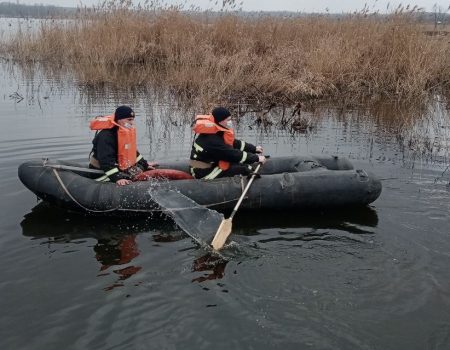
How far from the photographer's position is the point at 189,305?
4000 mm

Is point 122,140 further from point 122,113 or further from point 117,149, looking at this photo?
point 122,113

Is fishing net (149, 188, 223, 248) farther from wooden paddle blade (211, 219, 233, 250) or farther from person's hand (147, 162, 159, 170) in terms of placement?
person's hand (147, 162, 159, 170)

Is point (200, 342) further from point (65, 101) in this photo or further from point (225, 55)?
point (225, 55)

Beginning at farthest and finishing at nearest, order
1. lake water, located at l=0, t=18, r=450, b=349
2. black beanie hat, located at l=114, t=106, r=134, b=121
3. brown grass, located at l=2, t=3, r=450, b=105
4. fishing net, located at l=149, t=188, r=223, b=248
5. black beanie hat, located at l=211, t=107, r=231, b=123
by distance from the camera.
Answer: brown grass, located at l=2, t=3, r=450, b=105, black beanie hat, located at l=211, t=107, r=231, b=123, black beanie hat, located at l=114, t=106, r=134, b=121, fishing net, located at l=149, t=188, r=223, b=248, lake water, located at l=0, t=18, r=450, b=349

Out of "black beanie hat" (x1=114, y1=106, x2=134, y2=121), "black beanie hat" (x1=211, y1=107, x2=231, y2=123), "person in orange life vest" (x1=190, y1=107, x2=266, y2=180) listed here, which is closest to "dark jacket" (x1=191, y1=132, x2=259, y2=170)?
"person in orange life vest" (x1=190, y1=107, x2=266, y2=180)

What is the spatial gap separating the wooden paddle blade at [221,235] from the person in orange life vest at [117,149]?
4.32 feet

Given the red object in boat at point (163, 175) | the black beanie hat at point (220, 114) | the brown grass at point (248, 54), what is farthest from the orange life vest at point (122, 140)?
the brown grass at point (248, 54)

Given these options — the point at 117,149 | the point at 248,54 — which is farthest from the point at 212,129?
the point at 248,54

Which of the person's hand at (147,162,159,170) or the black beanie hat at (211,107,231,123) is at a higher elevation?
the black beanie hat at (211,107,231,123)

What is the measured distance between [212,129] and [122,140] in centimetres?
104

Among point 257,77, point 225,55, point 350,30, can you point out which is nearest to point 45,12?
point 225,55

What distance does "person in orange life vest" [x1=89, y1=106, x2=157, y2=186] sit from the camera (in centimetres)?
574

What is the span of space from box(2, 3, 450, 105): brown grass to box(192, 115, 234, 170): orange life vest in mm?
4113

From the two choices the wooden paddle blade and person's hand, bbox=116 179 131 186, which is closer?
the wooden paddle blade
